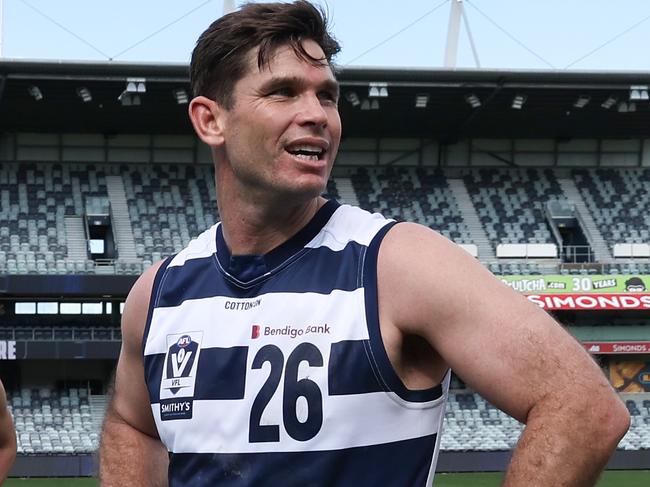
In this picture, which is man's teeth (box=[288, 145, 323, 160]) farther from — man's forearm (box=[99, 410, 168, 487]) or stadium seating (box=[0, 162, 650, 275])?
A: stadium seating (box=[0, 162, 650, 275])

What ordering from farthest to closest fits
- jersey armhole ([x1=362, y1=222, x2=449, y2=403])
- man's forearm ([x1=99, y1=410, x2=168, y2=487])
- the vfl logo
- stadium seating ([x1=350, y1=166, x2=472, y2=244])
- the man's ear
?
stadium seating ([x1=350, y1=166, x2=472, y2=244]) → man's forearm ([x1=99, y1=410, x2=168, y2=487]) → the man's ear → the vfl logo → jersey armhole ([x1=362, y1=222, x2=449, y2=403])

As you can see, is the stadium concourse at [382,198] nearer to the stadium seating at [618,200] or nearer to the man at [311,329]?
the stadium seating at [618,200]

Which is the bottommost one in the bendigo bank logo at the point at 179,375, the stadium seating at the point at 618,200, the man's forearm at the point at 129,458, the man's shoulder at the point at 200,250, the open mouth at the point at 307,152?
the stadium seating at the point at 618,200

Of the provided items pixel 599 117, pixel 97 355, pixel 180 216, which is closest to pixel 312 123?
pixel 97 355

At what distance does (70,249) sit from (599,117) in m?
15.8

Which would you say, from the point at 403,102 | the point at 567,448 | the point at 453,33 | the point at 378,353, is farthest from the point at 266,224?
the point at 453,33

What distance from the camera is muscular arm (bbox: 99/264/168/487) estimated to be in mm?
3166

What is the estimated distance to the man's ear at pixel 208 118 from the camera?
9.76 feet

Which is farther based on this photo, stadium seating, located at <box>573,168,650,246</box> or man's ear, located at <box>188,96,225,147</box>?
stadium seating, located at <box>573,168,650,246</box>

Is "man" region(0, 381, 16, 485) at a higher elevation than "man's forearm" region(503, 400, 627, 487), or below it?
below

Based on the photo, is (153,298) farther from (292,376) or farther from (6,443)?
(6,443)

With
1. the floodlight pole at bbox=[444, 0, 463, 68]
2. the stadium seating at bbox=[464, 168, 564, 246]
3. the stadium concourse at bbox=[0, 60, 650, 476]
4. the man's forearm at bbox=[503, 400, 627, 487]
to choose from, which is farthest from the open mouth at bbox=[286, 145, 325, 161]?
the stadium seating at bbox=[464, 168, 564, 246]

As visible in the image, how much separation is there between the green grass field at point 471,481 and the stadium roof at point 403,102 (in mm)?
10507

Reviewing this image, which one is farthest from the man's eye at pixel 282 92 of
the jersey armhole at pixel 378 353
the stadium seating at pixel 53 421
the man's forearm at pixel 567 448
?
the stadium seating at pixel 53 421
